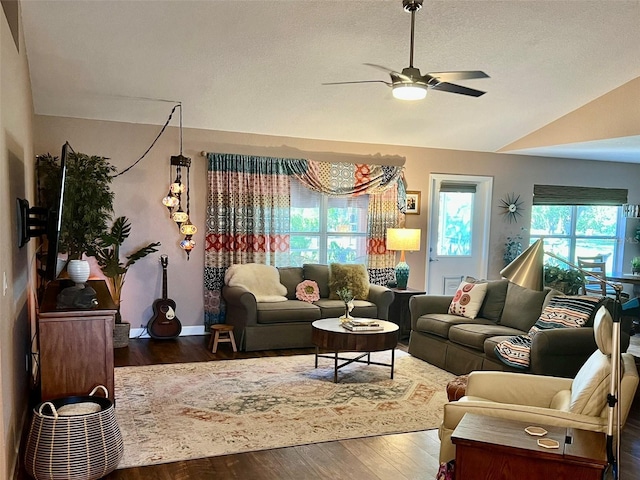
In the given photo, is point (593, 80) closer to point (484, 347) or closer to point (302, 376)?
point (484, 347)

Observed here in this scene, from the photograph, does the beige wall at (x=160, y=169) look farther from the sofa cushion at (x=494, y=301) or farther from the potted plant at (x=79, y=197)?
the sofa cushion at (x=494, y=301)

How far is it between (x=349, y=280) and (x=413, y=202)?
167 centimetres

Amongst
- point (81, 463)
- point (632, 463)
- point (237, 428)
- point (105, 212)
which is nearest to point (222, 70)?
point (105, 212)

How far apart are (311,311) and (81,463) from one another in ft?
10.7

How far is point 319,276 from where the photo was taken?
21.3 feet

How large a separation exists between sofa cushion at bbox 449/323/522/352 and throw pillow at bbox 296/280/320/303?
1.73 meters

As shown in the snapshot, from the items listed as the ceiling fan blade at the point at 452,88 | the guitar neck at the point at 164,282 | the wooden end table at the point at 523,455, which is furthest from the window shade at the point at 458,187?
the wooden end table at the point at 523,455

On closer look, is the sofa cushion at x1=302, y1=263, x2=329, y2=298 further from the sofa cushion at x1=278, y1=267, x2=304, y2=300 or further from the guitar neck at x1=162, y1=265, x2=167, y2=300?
the guitar neck at x1=162, y1=265, x2=167, y2=300

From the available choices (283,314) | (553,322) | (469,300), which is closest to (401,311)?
(469,300)

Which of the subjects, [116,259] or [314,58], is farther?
[116,259]

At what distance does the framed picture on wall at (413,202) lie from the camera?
7.37 meters

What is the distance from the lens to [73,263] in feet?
11.8

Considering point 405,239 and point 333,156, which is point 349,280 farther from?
point 333,156

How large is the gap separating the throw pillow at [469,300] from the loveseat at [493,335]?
0.20ft
